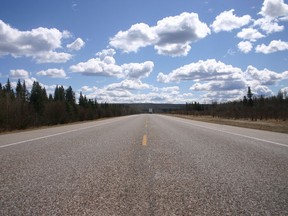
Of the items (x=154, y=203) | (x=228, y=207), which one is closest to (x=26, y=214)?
(x=154, y=203)

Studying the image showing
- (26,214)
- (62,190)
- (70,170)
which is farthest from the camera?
(70,170)

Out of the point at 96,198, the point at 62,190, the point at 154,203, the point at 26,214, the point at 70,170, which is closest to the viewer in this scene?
the point at 26,214

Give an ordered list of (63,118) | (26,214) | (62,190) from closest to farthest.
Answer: (26,214)
(62,190)
(63,118)

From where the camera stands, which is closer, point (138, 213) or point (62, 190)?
point (138, 213)

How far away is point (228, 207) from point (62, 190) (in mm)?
2309

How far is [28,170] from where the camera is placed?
5.78 meters

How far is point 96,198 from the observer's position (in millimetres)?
3961

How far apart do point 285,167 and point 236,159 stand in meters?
1.25

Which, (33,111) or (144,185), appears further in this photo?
(33,111)

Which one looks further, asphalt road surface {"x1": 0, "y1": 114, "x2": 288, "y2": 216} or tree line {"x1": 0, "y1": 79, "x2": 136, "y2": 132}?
tree line {"x1": 0, "y1": 79, "x2": 136, "y2": 132}

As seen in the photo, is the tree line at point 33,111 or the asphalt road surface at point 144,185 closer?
the asphalt road surface at point 144,185

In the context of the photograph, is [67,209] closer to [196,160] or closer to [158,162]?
[158,162]

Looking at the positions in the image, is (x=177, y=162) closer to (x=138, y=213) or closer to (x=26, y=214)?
(x=138, y=213)

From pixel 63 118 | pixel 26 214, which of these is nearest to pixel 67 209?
pixel 26 214
